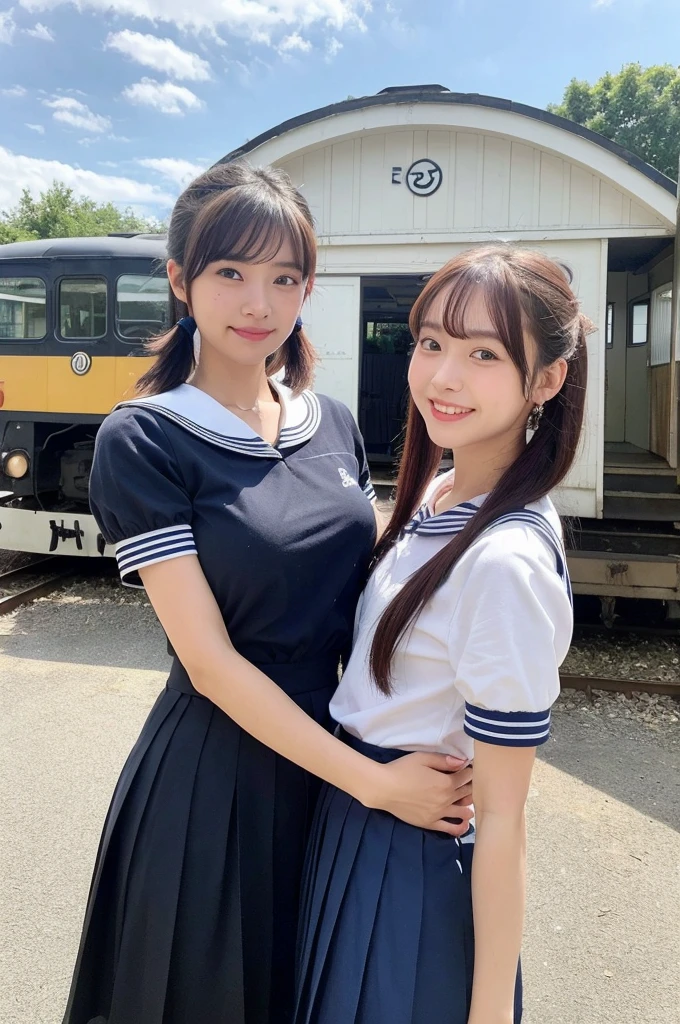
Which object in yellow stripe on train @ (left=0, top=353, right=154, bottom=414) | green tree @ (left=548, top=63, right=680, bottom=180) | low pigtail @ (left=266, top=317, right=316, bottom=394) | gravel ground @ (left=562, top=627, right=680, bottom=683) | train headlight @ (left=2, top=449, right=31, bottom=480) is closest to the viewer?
low pigtail @ (left=266, top=317, right=316, bottom=394)

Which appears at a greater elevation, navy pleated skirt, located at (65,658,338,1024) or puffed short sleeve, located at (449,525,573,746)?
puffed short sleeve, located at (449,525,573,746)

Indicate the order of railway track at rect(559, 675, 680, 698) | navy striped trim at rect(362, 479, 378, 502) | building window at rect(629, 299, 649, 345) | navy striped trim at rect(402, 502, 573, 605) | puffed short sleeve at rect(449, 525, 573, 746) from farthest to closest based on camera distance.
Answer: building window at rect(629, 299, 649, 345)
railway track at rect(559, 675, 680, 698)
navy striped trim at rect(362, 479, 378, 502)
navy striped trim at rect(402, 502, 573, 605)
puffed short sleeve at rect(449, 525, 573, 746)

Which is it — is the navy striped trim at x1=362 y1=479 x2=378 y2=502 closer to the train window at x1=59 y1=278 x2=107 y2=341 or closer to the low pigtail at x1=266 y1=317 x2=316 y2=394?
the low pigtail at x1=266 y1=317 x2=316 y2=394

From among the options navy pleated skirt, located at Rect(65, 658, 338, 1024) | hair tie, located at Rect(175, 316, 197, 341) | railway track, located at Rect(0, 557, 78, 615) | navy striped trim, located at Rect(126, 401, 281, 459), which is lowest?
railway track, located at Rect(0, 557, 78, 615)

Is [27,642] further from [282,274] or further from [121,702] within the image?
[282,274]

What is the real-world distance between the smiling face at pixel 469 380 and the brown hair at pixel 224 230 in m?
0.36

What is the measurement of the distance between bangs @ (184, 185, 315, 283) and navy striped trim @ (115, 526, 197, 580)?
527 mm

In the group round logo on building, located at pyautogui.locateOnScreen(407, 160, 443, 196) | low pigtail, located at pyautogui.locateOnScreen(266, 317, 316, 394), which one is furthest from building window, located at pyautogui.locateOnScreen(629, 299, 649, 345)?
low pigtail, located at pyautogui.locateOnScreen(266, 317, 316, 394)

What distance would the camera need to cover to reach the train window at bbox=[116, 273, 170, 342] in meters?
6.64

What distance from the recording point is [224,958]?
4.08 feet

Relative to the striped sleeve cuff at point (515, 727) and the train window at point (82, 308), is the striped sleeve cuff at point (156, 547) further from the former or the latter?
the train window at point (82, 308)

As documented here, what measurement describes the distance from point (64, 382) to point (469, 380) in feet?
21.3

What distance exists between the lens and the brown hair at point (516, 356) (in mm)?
1108

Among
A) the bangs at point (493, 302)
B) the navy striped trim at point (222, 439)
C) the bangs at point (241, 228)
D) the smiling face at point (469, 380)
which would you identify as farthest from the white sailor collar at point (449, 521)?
the bangs at point (241, 228)
